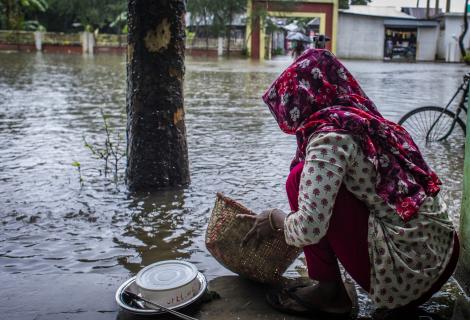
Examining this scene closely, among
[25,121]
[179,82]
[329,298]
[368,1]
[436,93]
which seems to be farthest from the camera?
[368,1]

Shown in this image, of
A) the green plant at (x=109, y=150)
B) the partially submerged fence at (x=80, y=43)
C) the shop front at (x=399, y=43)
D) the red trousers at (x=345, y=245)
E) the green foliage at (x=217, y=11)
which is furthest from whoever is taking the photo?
the shop front at (x=399, y=43)

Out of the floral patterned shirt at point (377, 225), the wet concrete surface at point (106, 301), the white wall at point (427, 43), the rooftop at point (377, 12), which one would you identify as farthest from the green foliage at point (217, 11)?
the floral patterned shirt at point (377, 225)

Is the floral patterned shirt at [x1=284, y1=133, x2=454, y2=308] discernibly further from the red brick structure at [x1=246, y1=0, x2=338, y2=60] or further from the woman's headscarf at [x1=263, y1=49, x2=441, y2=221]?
the red brick structure at [x1=246, y1=0, x2=338, y2=60]

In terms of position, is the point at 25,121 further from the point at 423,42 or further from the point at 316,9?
the point at 423,42

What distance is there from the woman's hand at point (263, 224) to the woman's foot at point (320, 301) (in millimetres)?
278

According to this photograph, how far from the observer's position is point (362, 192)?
73.9 inches

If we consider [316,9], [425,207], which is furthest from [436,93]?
[316,9]

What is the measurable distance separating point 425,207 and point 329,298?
0.54 meters

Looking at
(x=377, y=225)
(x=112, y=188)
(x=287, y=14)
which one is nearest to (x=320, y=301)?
(x=377, y=225)

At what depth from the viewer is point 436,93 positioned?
11.7 metres

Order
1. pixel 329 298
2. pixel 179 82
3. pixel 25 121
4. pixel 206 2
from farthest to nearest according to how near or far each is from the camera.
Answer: pixel 206 2
pixel 25 121
pixel 179 82
pixel 329 298

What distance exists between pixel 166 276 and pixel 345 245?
753mm

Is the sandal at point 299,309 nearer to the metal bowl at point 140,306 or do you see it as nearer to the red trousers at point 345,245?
the red trousers at point 345,245

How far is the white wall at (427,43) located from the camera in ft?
113
